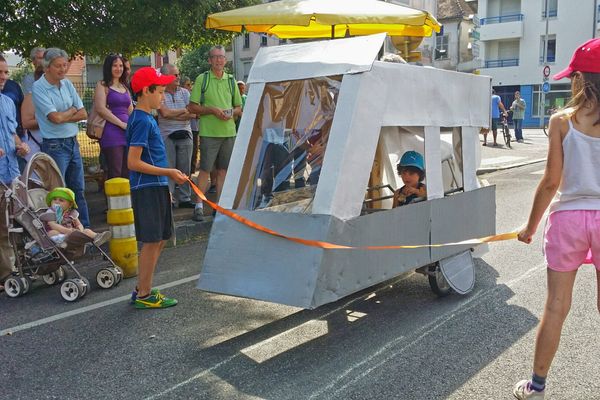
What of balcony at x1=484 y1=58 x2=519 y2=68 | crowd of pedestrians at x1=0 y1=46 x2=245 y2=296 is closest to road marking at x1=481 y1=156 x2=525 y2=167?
crowd of pedestrians at x1=0 y1=46 x2=245 y2=296

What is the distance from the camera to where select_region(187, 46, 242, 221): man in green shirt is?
866cm

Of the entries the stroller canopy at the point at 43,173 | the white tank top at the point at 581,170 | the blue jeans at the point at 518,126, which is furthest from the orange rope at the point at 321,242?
the blue jeans at the point at 518,126

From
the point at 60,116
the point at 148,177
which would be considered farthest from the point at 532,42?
the point at 148,177

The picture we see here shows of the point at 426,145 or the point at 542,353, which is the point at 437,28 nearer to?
the point at 426,145

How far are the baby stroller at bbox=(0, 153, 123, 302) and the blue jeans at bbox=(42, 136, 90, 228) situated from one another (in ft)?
3.66

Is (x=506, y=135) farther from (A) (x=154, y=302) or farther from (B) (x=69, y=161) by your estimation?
(A) (x=154, y=302)

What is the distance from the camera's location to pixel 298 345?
4.48m

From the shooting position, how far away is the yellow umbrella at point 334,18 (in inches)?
300

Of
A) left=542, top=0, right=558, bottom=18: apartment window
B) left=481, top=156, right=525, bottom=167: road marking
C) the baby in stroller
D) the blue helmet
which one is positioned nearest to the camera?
the blue helmet

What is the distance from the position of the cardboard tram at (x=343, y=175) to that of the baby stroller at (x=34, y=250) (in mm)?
1781

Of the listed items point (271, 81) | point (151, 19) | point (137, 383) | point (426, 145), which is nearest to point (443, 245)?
point (426, 145)

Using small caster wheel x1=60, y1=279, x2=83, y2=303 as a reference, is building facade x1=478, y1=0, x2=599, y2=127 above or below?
above

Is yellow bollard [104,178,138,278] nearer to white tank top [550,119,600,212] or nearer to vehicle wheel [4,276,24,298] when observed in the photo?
vehicle wheel [4,276,24,298]

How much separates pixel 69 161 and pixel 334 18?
369 cm
